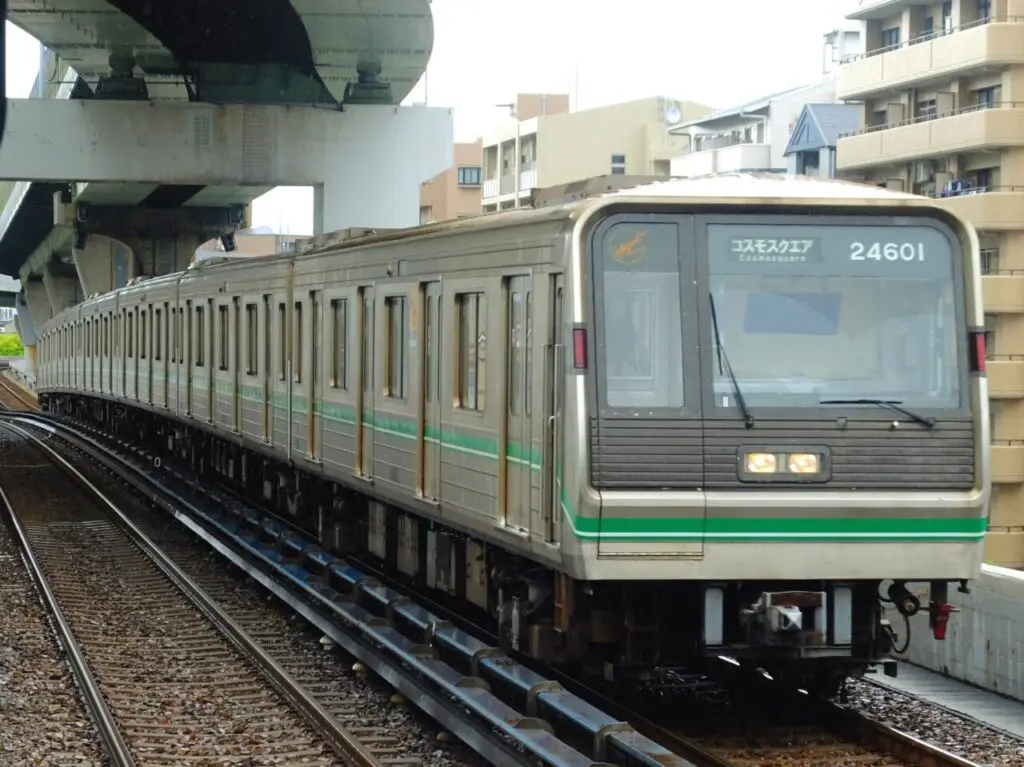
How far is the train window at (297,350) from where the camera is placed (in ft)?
44.4

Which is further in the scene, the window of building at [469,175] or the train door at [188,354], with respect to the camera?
the window of building at [469,175]

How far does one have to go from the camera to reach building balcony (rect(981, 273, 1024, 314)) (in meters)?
39.7

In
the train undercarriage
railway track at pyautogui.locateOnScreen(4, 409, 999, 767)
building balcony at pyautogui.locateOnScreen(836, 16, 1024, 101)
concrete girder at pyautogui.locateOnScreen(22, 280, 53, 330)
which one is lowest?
railway track at pyautogui.locateOnScreen(4, 409, 999, 767)

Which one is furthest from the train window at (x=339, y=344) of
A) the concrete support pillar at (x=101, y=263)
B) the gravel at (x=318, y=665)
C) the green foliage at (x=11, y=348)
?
the green foliage at (x=11, y=348)

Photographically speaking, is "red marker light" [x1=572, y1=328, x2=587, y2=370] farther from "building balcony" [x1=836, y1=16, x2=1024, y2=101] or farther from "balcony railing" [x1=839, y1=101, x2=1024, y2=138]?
"building balcony" [x1=836, y1=16, x2=1024, y2=101]

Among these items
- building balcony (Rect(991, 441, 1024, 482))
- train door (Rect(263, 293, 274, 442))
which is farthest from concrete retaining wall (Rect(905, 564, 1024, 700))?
building balcony (Rect(991, 441, 1024, 482))

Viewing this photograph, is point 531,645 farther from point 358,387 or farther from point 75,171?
point 75,171

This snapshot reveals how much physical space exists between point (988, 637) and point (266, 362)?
24.4 ft

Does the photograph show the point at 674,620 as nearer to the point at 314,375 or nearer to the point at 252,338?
the point at 314,375

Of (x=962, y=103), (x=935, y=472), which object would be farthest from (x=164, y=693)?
(x=962, y=103)

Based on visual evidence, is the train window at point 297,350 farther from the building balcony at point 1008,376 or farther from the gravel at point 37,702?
the building balcony at point 1008,376

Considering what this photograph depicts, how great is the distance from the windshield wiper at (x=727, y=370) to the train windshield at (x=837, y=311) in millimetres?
19

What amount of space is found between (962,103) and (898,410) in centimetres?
3648

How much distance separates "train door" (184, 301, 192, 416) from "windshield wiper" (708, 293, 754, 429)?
12787 mm
